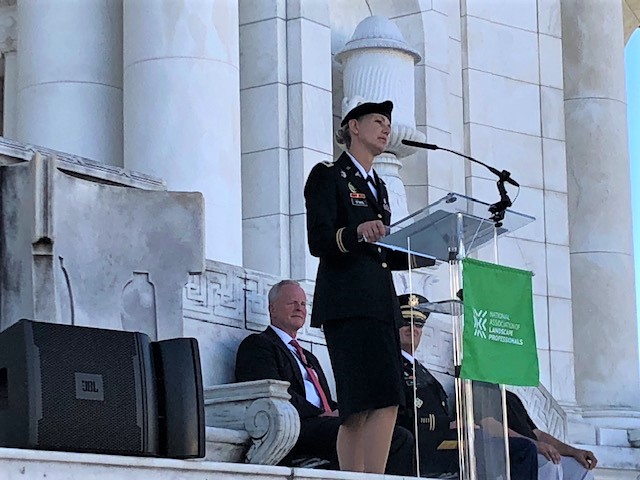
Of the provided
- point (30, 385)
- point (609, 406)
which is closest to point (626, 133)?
point (609, 406)

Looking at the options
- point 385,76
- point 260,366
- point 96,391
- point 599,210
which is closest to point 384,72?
point 385,76

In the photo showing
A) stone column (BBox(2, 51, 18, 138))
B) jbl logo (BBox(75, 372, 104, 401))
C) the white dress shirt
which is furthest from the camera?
stone column (BBox(2, 51, 18, 138))

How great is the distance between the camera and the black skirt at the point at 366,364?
675 cm

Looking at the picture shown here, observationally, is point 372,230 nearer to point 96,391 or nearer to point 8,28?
point 96,391

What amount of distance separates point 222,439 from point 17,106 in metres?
4.84

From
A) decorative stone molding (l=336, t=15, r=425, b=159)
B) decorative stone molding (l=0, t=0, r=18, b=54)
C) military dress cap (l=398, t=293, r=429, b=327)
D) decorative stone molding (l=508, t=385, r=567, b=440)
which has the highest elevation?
decorative stone molding (l=0, t=0, r=18, b=54)

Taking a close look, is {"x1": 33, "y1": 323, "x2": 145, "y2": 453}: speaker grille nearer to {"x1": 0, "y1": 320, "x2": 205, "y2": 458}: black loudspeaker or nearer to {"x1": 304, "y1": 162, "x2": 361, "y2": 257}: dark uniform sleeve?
{"x1": 0, "y1": 320, "x2": 205, "y2": 458}: black loudspeaker

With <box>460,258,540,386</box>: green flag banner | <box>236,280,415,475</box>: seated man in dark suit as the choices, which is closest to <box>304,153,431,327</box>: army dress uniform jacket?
<box>460,258,540,386</box>: green flag banner

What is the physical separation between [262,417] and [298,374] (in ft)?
3.46

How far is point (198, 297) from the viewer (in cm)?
873

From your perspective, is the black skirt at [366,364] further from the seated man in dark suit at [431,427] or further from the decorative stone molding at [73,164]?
the seated man in dark suit at [431,427]

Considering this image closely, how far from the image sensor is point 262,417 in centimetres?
754

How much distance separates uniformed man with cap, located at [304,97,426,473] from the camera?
6.77m

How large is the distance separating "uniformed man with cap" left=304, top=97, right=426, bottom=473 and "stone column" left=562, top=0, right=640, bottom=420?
316 inches
